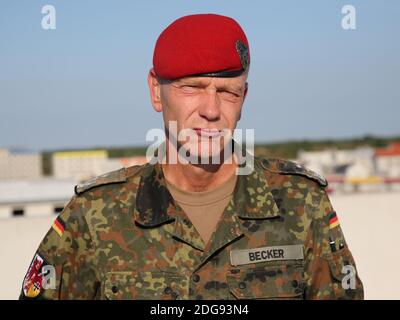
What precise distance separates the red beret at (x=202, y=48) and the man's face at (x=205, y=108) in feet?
0.13

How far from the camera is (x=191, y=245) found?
2.98m

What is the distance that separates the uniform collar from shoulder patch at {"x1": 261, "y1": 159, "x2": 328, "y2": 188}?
0.12 meters

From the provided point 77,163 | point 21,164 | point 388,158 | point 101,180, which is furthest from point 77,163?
point 101,180

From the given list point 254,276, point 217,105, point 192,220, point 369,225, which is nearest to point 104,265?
point 192,220

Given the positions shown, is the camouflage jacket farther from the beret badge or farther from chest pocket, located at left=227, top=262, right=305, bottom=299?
the beret badge

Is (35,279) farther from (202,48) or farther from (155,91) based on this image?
(202,48)

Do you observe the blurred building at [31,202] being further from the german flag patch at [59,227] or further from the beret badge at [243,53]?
the beret badge at [243,53]

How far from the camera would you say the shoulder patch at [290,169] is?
3172 mm

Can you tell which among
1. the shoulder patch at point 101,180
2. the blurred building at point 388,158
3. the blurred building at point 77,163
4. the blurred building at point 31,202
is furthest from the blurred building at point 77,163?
the shoulder patch at point 101,180

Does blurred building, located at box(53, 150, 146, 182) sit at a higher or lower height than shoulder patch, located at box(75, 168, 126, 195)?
higher

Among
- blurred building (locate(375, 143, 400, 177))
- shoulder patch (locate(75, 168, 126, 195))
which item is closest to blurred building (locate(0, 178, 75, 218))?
shoulder patch (locate(75, 168, 126, 195))

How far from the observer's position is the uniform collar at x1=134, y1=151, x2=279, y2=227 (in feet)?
10.1

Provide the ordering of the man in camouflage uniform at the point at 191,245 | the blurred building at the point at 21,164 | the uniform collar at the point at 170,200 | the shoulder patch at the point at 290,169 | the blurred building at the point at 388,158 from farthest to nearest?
the blurred building at the point at 388,158
the blurred building at the point at 21,164
the shoulder patch at the point at 290,169
the uniform collar at the point at 170,200
the man in camouflage uniform at the point at 191,245
